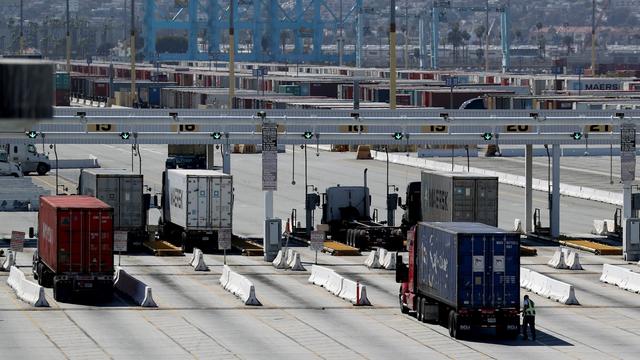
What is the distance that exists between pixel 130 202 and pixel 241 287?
1327 centimetres

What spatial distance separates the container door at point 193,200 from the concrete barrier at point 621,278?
16.1m

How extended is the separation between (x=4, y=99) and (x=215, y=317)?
33821mm

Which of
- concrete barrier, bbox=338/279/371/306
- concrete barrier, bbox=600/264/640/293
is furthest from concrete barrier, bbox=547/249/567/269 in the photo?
concrete barrier, bbox=338/279/371/306

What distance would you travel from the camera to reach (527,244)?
65.2m

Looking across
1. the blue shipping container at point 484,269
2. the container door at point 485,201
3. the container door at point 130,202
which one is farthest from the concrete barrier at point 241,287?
the container door at point 485,201

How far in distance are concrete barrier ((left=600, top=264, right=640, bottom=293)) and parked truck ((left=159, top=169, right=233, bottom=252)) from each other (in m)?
14.9

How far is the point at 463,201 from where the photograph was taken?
191 feet

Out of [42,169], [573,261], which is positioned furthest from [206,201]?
[42,169]

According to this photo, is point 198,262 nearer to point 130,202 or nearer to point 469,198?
Result: point 130,202

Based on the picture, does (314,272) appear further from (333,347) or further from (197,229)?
(333,347)

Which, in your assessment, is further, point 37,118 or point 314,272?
point 314,272

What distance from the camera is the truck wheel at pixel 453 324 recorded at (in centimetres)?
3856

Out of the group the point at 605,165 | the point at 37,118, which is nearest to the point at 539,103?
the point at 605,165

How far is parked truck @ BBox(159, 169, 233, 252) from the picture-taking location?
192ft
